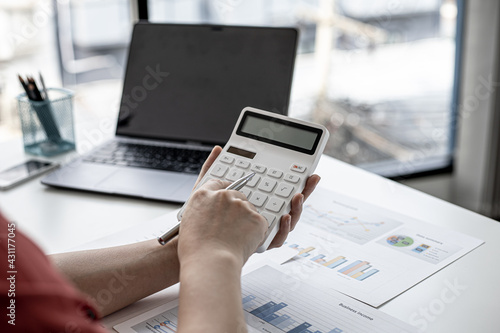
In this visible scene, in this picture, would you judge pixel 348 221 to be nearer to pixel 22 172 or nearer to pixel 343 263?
pixel 343 263

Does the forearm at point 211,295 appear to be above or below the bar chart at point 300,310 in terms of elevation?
above

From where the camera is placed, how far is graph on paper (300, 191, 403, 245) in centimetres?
94

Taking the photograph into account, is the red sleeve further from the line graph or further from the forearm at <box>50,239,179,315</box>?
the line graph

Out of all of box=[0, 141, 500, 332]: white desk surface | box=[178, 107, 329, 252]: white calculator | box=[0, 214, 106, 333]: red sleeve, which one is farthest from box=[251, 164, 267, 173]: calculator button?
box=[0, 214, 106, 333]: red sleeve

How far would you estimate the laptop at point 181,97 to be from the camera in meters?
1.16

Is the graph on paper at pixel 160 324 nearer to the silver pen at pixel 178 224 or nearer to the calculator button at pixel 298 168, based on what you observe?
the silver pen at pixel 178 224

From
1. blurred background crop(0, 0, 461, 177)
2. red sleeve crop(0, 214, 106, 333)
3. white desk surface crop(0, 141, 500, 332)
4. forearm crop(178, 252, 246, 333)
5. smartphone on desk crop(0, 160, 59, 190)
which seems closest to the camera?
red sleeve crop(0, 214, 106, 333)

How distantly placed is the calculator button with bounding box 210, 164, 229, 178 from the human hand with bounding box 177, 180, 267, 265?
0.38ft

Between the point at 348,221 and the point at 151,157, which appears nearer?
the point at 348,221

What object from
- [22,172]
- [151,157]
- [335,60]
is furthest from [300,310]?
[335,60]

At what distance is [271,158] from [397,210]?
0.28 m

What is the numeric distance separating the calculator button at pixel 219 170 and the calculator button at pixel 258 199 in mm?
74

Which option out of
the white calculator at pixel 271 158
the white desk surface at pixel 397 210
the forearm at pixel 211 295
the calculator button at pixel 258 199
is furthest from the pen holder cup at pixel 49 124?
the forearm at pixel 211 295

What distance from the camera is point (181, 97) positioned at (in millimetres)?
1254
